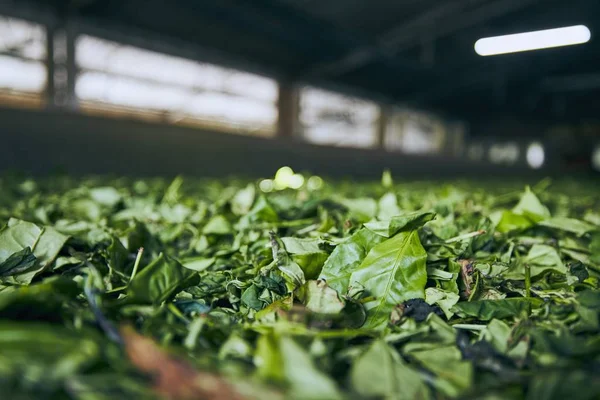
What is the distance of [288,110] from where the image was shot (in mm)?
11039

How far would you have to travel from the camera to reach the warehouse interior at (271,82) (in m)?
3.34

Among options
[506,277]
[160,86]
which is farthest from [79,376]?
[160,86]

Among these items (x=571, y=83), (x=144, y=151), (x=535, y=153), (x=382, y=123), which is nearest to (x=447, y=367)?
(x=144, y=151)

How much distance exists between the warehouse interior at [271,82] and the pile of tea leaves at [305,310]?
2304mm

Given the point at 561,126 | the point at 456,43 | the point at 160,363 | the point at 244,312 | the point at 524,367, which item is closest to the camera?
the point at 160,363

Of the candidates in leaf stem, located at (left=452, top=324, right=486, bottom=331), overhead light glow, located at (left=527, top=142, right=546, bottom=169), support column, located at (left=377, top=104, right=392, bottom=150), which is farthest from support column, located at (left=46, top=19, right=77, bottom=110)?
overhead light glow, located at (left=527, top=142, right=546, bottom=169)

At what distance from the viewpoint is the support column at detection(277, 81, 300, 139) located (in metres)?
11.0

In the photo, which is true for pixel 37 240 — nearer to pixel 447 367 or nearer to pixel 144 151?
pixel 447 367

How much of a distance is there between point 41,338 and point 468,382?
32cm

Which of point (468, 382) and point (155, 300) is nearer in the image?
point (468, 382)

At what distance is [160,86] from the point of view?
→ 360 inches

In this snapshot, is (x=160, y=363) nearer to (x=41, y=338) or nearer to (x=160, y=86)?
(x=41, y=338)

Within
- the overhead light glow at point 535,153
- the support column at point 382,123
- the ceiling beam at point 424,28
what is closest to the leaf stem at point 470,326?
the ceiling beam at point 424,28

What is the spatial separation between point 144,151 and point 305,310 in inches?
121
